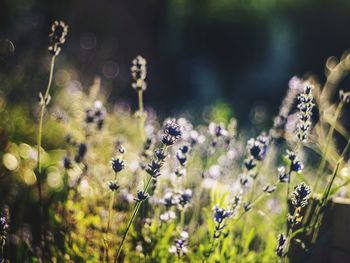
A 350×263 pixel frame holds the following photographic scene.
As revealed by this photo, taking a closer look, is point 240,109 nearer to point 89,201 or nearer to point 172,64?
point 172,64

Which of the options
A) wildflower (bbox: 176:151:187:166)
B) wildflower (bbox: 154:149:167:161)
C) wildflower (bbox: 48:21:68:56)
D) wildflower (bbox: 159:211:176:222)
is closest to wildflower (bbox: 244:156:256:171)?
→ wildflower (bbox: 176:151:187:166)

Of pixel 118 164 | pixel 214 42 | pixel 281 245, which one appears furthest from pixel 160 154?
pixel 214 42

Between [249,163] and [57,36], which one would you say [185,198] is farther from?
[57,36]

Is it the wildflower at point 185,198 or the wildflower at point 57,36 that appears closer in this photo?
the wildflower at point 57,36

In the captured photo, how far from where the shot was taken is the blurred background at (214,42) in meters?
10.3

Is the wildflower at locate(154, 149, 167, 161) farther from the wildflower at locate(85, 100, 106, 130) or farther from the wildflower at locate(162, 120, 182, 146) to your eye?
the wildflower at locate(85, 100, 106, 130)

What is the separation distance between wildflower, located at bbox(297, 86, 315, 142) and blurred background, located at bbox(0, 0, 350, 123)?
26.0ft

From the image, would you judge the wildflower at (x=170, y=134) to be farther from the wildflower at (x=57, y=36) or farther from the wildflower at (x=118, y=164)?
the wildflower at (x=57, y=36)

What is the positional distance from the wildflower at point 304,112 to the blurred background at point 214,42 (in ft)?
26.0

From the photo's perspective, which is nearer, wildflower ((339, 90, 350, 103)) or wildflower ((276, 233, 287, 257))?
wildflower ((276, 233, 287, 257))

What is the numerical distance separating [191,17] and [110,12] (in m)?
2.10

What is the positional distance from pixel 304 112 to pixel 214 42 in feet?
32.9

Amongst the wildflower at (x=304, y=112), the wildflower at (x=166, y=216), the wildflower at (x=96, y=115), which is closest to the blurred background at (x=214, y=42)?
the wildflower at (x=96, y=115)

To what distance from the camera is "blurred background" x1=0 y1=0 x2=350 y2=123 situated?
405 inches
